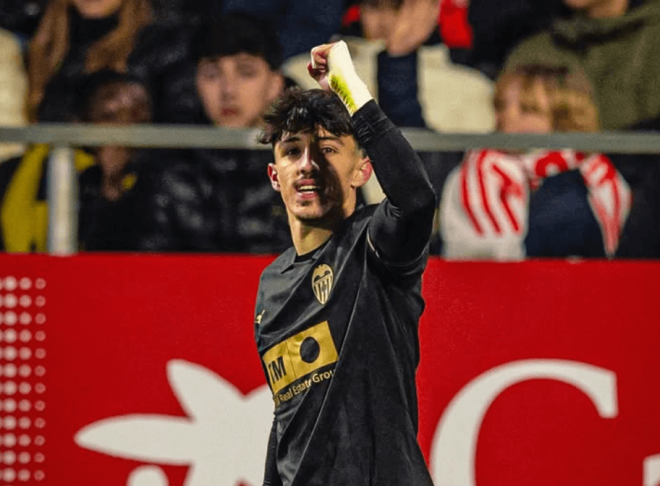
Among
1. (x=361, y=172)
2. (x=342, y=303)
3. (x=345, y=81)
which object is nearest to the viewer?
(x=345, y=81)

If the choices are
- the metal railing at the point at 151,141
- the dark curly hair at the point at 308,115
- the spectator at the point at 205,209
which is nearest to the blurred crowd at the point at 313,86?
the spectator at the point at 205,209

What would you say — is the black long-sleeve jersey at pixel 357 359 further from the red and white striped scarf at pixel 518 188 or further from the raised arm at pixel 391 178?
the red and white striped scarf at pixel 518 188

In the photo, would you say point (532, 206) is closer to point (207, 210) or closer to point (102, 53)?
point (207, 210)

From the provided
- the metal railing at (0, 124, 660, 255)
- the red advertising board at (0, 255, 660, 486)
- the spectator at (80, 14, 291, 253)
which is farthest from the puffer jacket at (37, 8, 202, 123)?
the red advertising board at (0, 255, 660, 486)

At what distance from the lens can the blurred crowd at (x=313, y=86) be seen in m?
4.08

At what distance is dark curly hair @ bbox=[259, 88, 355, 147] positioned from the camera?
2463 millimetres

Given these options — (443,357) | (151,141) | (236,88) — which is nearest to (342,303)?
(443,357)

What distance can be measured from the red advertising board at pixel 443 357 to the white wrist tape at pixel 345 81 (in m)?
1.45

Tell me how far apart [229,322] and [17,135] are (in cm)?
99

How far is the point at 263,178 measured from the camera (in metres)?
4.16

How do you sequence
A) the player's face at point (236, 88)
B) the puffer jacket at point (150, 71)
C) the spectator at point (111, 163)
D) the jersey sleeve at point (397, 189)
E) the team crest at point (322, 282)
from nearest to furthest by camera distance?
the jersey sleeve at point (397, 189), the team crest at point (322, 282), the spectator at point (111, 163), the player's face at point (236, 88), the puffer jacket at point (150, 71)

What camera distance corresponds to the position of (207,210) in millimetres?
4164

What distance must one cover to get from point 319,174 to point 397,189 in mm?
335

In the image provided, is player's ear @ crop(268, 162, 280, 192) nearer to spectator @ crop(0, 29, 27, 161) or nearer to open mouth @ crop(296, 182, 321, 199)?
open mouth @ crop(296, 182, 321, 199)
